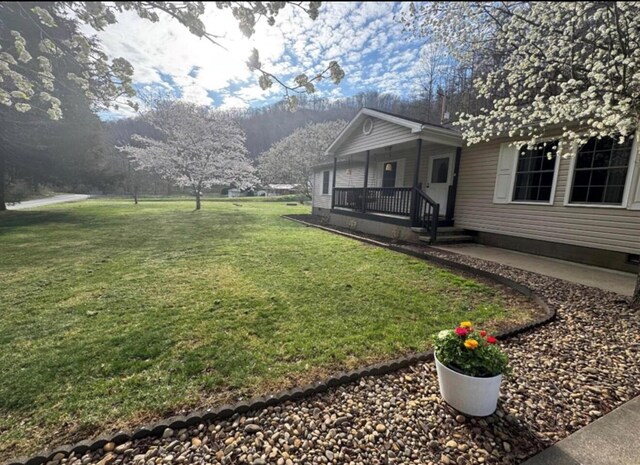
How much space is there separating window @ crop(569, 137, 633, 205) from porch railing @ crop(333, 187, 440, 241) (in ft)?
9.24

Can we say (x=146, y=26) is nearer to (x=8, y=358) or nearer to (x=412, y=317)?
(x=8, y=358)

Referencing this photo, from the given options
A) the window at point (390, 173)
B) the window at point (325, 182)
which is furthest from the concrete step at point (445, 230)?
the window at point (325, 182)

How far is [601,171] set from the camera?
5.64m

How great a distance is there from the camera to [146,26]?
193cm

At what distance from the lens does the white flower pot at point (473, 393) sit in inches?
72.2

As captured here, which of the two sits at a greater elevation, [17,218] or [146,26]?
[146,26]

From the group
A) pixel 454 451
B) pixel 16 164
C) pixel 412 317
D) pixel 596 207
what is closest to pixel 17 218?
pixel 16 164

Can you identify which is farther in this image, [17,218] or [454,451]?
[17,218]

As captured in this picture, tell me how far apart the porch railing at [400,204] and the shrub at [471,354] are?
581 centimetres

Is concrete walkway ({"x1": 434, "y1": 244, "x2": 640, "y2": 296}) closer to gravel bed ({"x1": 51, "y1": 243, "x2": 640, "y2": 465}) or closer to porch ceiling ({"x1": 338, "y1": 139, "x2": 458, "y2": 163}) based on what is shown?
gravel bed ({"x1": 51, "y1": 243, "x2": 640, "y2": 465})

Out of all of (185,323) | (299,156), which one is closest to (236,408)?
(185,323)

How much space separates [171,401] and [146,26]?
2.56 metres

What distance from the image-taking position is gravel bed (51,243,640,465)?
5.21ft

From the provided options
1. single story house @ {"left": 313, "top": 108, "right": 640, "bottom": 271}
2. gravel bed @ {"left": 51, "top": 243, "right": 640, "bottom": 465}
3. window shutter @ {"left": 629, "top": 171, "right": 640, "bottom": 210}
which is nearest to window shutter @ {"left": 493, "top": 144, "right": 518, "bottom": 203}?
single story house @ {"left": 313, "top": 108, "right": 640, "bottom": 271}
